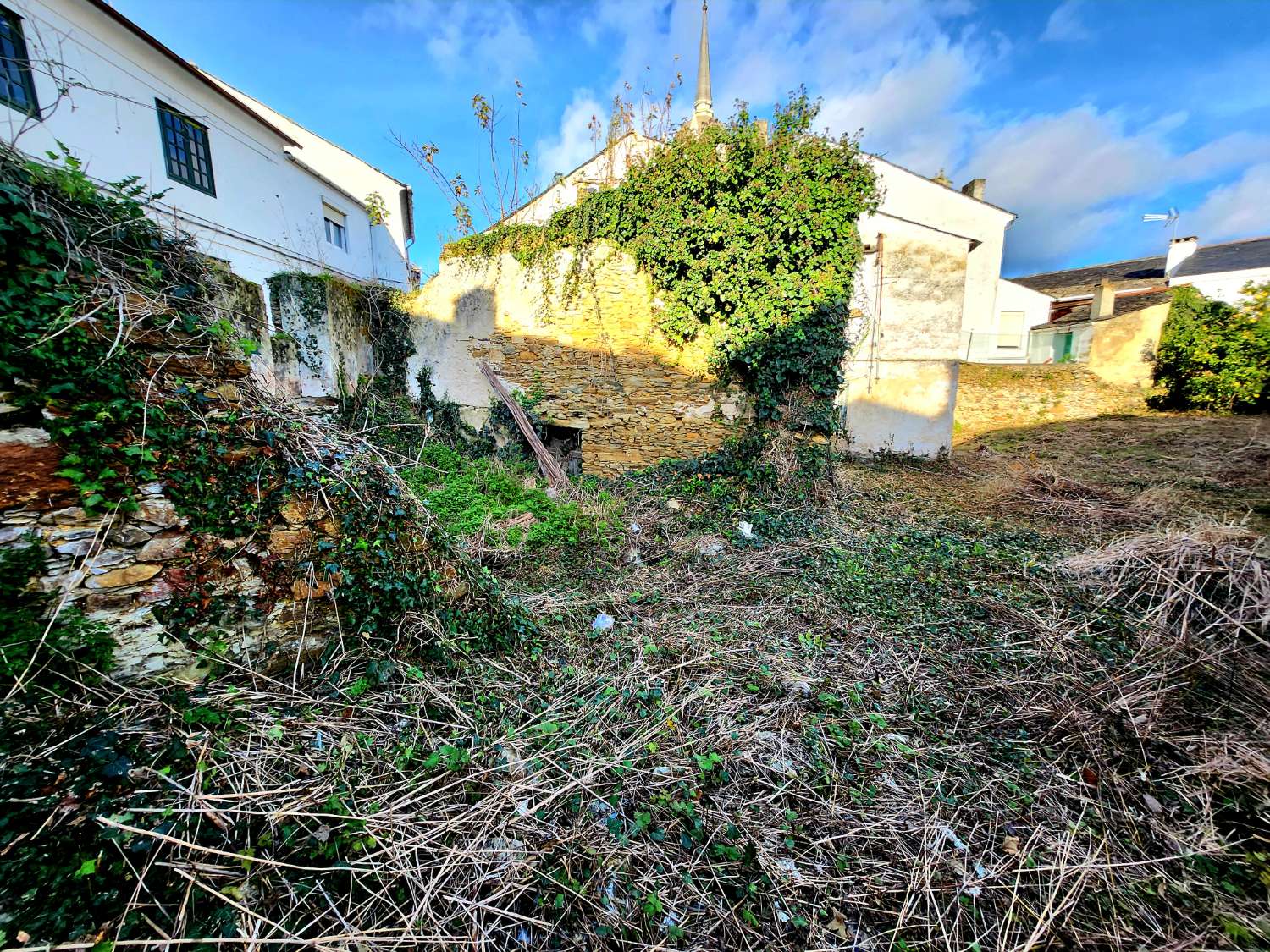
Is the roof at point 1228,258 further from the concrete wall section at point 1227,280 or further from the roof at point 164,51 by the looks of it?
the roof at point 164,51

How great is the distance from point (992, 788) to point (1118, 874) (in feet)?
1.55

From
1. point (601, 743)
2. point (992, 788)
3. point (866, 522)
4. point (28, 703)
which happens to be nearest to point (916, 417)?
point (866, 522)

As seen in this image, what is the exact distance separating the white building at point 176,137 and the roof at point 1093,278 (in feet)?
87.4

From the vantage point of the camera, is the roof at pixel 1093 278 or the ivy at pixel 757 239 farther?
the roof at pixel 1093 278

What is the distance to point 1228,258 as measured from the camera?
18.5m

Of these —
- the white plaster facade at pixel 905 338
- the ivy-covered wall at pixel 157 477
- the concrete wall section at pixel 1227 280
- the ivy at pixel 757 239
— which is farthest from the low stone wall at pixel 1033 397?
the ivy-covered wall at pixel 157 477

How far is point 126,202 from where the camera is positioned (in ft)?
7.66

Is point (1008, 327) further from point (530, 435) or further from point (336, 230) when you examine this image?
point (336, 230)

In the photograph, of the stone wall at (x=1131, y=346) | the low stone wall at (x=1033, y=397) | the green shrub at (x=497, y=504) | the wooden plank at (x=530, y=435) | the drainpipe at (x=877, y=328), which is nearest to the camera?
the green shrub at (x=497, y=504)

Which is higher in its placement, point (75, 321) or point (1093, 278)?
point (1093, 278)

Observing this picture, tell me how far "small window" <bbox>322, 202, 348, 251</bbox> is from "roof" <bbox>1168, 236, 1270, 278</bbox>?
31.5m

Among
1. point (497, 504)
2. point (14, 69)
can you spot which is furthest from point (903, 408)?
point (14, 69)

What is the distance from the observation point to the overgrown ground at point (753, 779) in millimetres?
1714

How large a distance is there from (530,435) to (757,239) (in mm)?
4655
